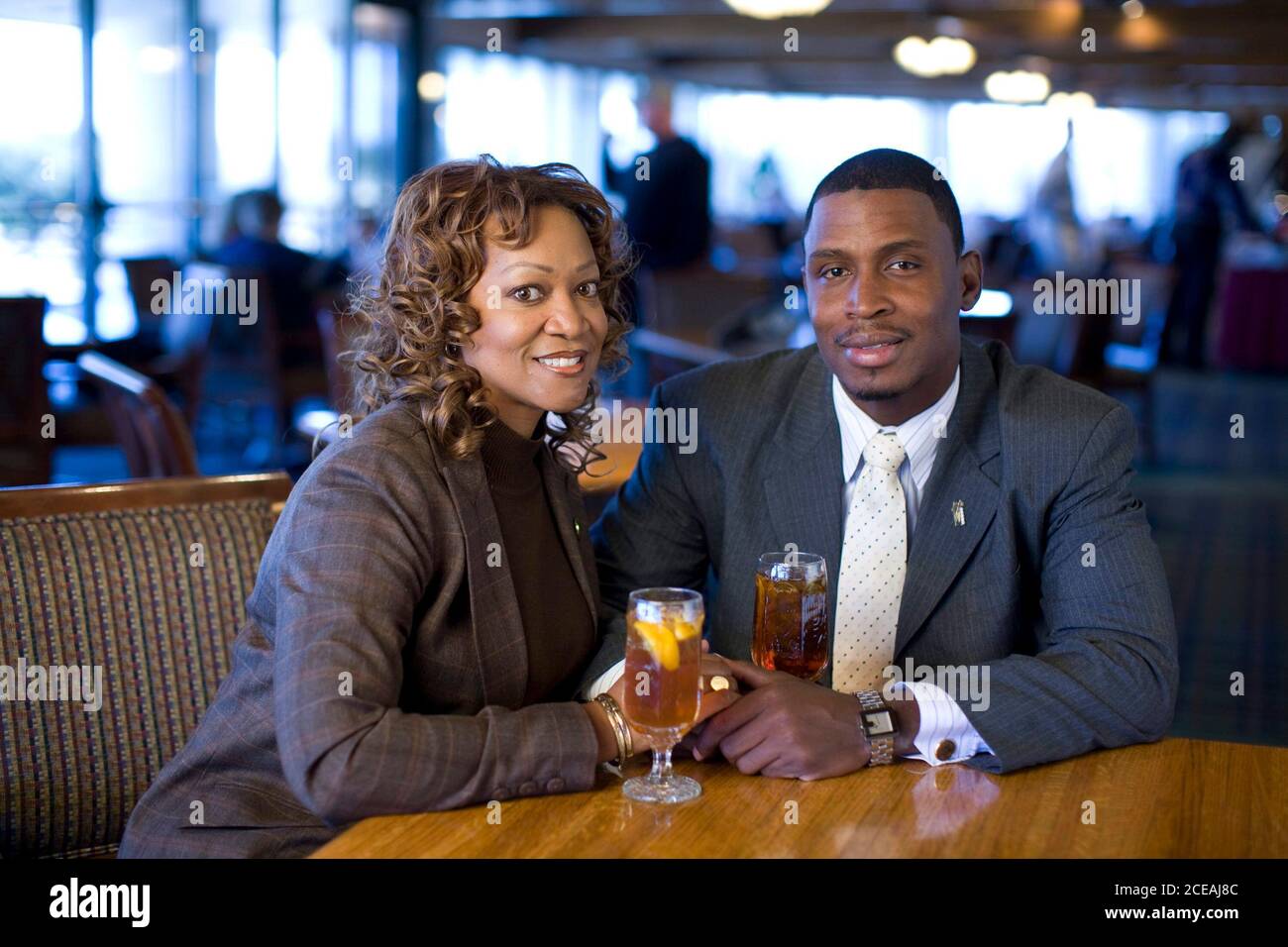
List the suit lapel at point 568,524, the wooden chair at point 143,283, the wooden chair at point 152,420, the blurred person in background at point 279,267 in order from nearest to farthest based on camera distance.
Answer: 1. the suit lapel at point 568,524
2. the wooden chair at point 152,420
3. the blurred person in background at point 279,267
4. the wooden chair at point 143,283

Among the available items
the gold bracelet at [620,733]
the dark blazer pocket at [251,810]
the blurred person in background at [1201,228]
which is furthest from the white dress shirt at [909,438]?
the blurred person in background at [1201,228]

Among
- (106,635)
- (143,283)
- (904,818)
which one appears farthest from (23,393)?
(904,818)

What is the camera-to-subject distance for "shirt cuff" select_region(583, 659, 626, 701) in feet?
5.34

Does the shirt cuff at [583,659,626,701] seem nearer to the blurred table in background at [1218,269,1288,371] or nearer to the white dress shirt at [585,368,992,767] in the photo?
the white dress shirt at [585,368,992,767]

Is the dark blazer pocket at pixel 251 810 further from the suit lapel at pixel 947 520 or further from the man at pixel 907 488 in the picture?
the suit lapel at pixel 947 520

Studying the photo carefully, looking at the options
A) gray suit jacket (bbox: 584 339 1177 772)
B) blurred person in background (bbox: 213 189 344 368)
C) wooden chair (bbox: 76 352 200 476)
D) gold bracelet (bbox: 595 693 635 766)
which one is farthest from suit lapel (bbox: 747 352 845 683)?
blurred person in background (bbox: 213 189 344 368)

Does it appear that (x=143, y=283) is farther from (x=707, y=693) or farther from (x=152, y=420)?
(x=707, y=693)

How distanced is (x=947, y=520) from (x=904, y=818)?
57cm

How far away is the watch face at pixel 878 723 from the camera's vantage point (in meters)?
1.45

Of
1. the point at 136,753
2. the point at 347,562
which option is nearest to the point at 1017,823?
the point at 347,562

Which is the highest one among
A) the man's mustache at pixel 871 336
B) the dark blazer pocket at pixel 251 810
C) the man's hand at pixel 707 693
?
the man's mustache at pixel 871 336

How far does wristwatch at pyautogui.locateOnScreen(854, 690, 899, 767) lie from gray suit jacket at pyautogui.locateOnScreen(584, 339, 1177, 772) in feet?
0.28
